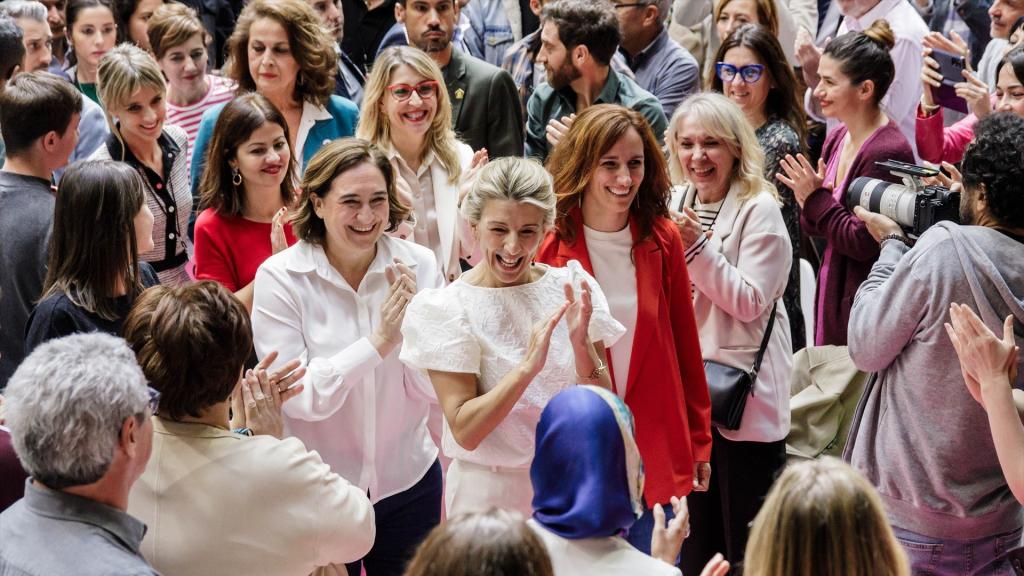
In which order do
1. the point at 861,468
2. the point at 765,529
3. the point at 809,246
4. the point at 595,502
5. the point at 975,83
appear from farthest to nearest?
the point at 809,246
the point at 975,83
the point at 861,468
the point at 595,502
the point at 765,529

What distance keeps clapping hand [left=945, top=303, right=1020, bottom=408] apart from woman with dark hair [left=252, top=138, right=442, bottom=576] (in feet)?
4.53

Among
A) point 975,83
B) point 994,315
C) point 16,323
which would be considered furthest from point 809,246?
point 16,323

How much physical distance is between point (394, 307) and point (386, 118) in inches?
54.7

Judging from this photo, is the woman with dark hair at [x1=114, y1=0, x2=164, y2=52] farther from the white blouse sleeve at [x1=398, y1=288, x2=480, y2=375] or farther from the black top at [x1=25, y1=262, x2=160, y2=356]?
the white blouse sleeve at [x1=398, y1=288, x2=480, y2=375]

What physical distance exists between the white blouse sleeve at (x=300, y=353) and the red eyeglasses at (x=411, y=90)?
4.18ft

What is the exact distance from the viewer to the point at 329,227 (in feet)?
11.1

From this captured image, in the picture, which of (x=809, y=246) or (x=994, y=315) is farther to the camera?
(x=809, y=246)

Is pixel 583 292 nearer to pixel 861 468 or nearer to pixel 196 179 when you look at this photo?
pixel 861 468

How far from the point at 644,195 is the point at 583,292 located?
629 mm

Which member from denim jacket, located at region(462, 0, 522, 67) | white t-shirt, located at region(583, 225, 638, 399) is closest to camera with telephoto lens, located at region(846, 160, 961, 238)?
white t-shirt, located at region(583, 225, 638, 399)

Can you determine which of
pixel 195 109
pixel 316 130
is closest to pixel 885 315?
pixel 316 130

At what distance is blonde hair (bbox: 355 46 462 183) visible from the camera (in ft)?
14.6

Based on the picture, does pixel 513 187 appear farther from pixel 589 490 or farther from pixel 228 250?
pixel 228 250

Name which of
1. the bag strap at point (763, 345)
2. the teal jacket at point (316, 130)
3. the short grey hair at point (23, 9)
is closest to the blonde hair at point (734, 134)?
the bag strap at point (763, 345)
